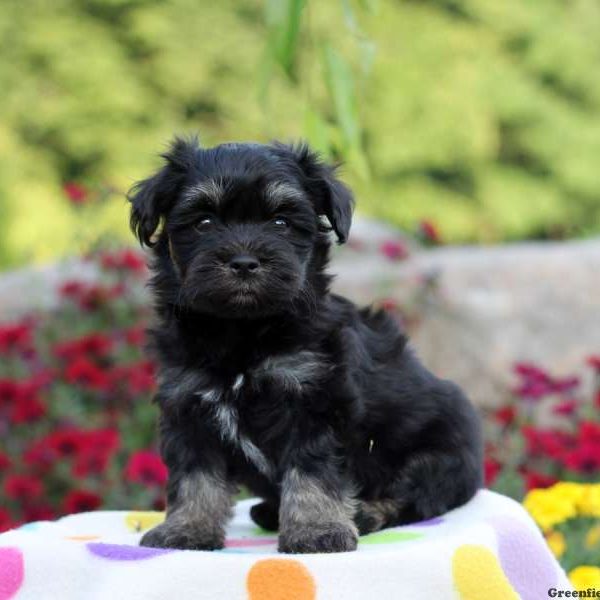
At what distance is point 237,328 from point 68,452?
7.99 ft

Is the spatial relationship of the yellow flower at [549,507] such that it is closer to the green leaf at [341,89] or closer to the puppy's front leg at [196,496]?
the puppy's front leg at [196,496]

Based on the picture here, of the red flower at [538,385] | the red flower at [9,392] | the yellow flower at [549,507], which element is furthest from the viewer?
the red flower at [538,385]

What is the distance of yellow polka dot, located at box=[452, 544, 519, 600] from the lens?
3.27 meters

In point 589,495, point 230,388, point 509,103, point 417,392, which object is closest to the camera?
point 230,388

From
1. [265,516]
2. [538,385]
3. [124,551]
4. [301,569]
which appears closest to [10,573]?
[124,551]

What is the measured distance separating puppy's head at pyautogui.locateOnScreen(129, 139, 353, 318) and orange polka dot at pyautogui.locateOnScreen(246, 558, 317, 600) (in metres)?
0.82

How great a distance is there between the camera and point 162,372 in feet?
12.7

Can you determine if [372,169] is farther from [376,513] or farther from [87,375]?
[376,513]

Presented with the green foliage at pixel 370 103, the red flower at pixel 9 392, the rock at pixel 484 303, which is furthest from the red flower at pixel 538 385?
the green foliage at pixel 370 103

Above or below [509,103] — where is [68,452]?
below

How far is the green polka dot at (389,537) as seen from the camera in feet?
12.0

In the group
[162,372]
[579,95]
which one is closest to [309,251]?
[162,372]

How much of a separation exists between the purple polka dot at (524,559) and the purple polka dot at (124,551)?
111 centimetres

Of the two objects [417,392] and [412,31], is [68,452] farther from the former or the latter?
[412,31]
